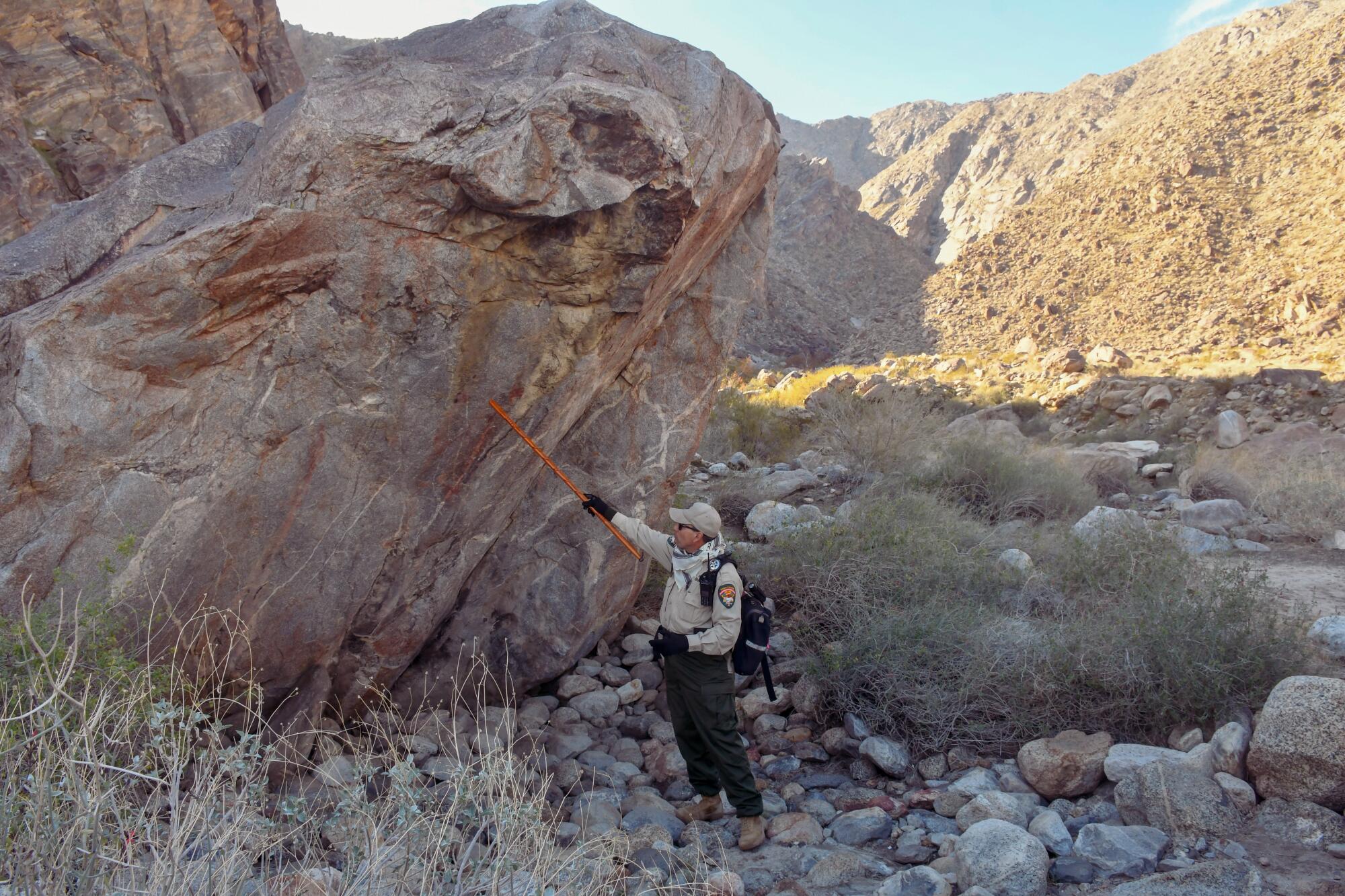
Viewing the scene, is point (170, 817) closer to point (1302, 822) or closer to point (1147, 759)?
point (1147, 759)

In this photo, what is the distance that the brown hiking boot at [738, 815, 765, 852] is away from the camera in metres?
4.00

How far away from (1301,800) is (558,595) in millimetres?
3672

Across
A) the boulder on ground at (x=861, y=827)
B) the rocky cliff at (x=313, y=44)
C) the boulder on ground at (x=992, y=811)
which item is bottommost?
the boulder on ground at (x=861, y=827)

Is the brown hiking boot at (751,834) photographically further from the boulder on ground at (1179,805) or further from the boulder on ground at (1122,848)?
the boulder on ground at (1179,805)

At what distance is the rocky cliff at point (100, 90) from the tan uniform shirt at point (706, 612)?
7.73m

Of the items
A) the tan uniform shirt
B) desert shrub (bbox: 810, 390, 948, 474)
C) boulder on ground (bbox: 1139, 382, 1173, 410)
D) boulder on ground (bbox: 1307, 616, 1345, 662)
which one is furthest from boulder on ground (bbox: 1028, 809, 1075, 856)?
boulder on ground (bbox: 1139, 382, 1173, 410)

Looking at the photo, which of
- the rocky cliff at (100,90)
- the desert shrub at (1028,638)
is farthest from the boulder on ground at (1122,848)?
the rocky cliff at (100,90)

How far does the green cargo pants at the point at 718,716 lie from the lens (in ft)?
13.5

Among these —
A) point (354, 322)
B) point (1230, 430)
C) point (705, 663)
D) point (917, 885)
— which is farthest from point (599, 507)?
point (1230, 430)

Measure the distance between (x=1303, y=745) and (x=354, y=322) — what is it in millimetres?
4342

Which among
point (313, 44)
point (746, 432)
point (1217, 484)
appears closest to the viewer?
point (1217, 484)

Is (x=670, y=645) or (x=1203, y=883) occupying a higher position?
(x=670, y=645)

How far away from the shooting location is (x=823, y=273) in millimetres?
31844

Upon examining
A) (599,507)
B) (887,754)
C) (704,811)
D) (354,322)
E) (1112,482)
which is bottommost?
(704,811)
